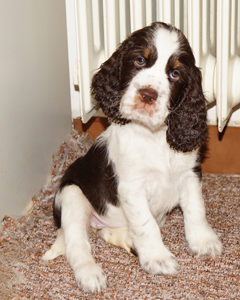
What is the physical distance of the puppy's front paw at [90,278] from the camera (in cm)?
235

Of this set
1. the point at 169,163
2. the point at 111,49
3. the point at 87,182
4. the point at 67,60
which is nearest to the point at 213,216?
the point at 169,163

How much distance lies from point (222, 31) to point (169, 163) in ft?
3.27

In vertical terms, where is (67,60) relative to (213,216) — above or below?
above

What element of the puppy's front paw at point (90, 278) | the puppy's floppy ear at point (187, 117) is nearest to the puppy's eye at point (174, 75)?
the puppy's floppy ear at point (187, 117)

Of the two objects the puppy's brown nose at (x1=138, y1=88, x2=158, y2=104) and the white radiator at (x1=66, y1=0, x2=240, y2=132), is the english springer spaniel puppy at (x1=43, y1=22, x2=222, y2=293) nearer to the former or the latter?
the puppy's brown nose at (x1=138, y1=88, x2=158, y2=104)

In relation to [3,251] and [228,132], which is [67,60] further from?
[3,251]

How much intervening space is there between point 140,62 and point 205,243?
43.6 inches

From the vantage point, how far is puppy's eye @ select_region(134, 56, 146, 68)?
2385 millimetres

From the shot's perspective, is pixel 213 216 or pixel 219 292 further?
pixel 213 216

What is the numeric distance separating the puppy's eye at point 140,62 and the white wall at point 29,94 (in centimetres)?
83

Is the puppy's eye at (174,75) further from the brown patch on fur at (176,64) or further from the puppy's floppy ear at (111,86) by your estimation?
the puppy's floppy ear at (111,86)

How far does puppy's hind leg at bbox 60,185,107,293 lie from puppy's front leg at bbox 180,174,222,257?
59 centimetres

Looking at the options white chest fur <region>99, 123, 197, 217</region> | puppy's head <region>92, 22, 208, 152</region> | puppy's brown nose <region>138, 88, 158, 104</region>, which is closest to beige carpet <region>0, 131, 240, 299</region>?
white chest fur <region>99, 123, 197, 217</region>

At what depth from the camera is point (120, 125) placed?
2.62m
